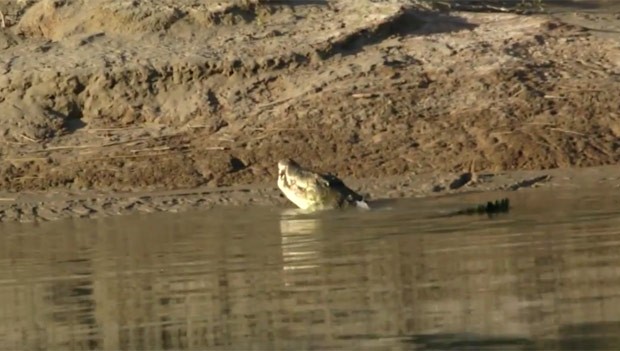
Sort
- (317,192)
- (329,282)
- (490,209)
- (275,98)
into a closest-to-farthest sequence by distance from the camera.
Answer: (329,282)
(490,209)
(317,192)
(275,98)

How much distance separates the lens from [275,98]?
14852 millimetres

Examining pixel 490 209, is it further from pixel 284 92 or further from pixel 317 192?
pixel 284 92

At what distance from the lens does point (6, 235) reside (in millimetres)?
11711

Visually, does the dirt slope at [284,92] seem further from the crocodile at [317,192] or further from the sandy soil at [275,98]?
the crocodile at [317,192]

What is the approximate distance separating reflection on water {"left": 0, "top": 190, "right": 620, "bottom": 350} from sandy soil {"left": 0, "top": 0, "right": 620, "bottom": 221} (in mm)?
1959

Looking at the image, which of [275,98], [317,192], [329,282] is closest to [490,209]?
[317,192]

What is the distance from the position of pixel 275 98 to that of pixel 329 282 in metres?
7.13

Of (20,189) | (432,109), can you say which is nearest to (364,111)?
(432,109)

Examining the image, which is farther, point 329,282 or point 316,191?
point 316,191

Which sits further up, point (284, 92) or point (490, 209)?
point (284, 92)

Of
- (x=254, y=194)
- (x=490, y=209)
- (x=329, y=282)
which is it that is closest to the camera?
(x=329, y=282)

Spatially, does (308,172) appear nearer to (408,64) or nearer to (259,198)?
(259,198)

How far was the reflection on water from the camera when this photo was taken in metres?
6.38

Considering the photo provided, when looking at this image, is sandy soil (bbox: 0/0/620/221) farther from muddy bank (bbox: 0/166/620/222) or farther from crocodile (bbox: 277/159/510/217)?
crocodile (bbox: 277/159/510/217)
